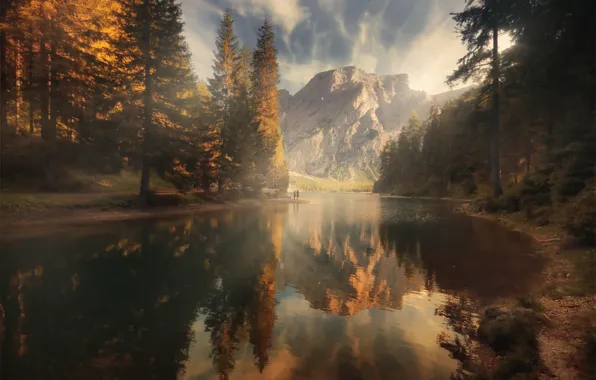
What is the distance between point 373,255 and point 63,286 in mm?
10694

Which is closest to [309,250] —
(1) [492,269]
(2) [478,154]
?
(1) [492,269]

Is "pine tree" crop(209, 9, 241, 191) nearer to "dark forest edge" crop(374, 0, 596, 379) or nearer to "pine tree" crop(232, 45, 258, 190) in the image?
"pine tree" crop(232, 45, 258, 190)

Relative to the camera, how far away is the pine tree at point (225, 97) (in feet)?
119

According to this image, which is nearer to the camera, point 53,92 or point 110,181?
point 53,92

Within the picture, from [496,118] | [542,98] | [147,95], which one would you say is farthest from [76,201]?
[542,98]

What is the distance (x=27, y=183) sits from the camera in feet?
72.1

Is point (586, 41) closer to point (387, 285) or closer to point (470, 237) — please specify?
point (470, 237)

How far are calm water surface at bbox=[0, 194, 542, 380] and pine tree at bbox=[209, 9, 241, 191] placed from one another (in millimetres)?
23063

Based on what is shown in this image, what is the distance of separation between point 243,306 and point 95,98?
26214mm

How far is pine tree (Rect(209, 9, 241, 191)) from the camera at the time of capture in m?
36.1

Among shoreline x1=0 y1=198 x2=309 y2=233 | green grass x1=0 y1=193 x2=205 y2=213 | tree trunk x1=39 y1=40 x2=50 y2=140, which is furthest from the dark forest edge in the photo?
tree trunk x1=39 y1=40 x2=50 y2=140

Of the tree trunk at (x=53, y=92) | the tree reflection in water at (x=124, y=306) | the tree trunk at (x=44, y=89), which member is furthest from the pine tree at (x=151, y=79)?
the tree reflection in water at (x=124, y=306)

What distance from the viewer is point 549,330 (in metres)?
5.36

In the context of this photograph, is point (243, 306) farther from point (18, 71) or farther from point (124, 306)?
point (18, 71)
